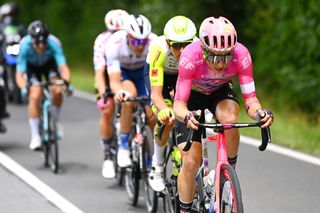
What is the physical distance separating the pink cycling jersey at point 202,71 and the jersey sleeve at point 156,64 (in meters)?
1.09

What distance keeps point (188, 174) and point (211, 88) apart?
721 mm

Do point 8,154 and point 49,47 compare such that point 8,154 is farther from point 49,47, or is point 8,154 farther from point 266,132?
point 266,132

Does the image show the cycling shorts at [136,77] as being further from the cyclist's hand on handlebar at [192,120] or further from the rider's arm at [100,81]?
the cyclist's hand on handlebar at [192,120]

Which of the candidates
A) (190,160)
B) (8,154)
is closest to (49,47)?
(8,154)

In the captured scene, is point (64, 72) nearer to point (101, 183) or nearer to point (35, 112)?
point (35, 112)

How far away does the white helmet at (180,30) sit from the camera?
875 centimetres

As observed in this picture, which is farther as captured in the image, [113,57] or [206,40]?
[113,57]

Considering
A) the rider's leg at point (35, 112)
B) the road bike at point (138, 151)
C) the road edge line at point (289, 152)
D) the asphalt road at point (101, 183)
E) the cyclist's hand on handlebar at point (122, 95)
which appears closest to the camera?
the asphalt road at point (101, 183)

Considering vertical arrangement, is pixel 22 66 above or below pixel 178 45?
below

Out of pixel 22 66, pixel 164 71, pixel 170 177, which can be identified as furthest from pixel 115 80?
pixel 22 66

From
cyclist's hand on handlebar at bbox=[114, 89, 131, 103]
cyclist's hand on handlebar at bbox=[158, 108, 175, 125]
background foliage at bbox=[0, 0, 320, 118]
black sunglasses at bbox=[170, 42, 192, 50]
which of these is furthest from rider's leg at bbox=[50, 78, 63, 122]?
background foliage at bbox=[0, 0, 320, 118]

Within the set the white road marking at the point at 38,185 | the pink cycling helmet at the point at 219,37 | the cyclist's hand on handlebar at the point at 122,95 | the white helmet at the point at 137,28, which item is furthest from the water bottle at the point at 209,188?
the white helmet at the point at 137,28

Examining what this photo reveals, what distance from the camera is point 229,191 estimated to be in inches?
281

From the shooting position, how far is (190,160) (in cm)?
801
